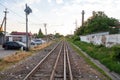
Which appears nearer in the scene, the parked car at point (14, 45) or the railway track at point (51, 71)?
the railway track at point (51, 71)

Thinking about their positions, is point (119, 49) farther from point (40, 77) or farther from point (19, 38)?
point (19, 38)

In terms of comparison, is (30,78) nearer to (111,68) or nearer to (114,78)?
(114,78)

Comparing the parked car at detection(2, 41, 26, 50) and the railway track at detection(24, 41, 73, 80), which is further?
the parked car at detection(2, 41, 26, 50)

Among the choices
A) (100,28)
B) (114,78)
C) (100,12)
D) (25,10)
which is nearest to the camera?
(114,78)

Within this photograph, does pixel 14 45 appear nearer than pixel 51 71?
No

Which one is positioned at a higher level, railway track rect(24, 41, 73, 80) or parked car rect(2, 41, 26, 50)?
A: parked car rect(2, 41, 26, 50)

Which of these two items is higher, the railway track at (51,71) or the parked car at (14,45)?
the parked car at (14,45)

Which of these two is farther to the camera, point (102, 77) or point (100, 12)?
point (100, 12)

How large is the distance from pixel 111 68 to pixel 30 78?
19.5 ft

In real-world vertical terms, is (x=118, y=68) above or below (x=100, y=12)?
below

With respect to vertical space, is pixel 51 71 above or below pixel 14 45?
below

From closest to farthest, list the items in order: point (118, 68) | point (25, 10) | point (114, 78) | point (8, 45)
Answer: point (114, 78)
point (118, 68)
point (25, 10)
point (8, 45)

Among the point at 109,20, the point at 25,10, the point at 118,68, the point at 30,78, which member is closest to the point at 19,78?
the point at 30,78

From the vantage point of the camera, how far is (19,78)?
43.2 feet
